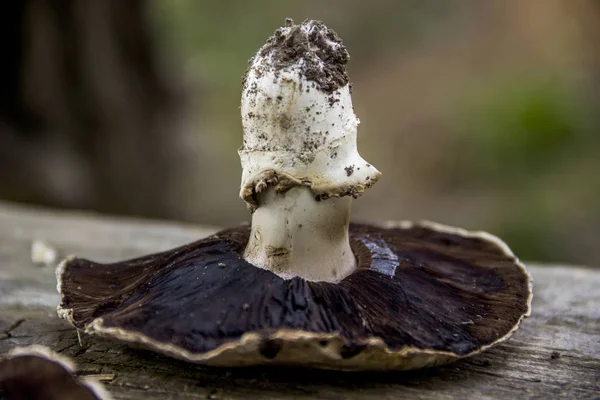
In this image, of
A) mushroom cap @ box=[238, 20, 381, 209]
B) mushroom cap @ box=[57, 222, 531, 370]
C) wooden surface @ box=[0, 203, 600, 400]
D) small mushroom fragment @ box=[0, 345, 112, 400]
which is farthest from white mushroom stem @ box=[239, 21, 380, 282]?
small mushroom fragment @ box=[0, 345, 112, 400]

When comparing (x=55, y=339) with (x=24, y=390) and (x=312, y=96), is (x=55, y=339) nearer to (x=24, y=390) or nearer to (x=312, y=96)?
(x=24, y=390)

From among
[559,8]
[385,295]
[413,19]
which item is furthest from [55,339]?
[413,19]

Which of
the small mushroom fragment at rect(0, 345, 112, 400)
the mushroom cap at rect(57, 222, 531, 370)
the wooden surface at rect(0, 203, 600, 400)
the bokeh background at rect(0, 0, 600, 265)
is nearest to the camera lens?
the small mushroom fragment at rect(0, 345, 112, 400)

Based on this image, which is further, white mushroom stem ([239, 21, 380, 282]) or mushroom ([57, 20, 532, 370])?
white mushroom stem ([239, 21, 380, 282])

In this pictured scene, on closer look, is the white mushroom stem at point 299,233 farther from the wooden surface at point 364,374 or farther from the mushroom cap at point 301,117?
the wooden surface at point 364,374

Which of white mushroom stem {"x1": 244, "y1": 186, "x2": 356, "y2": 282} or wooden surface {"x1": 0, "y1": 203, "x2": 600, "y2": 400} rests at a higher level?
white mushroom stem {"x1": 244, "y1": 186, "x2": 356, "y2": 282}

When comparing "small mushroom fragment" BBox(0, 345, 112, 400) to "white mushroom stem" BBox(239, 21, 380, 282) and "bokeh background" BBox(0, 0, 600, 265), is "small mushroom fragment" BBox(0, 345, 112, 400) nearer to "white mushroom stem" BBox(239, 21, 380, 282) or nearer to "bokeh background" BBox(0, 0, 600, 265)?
"white mushroom stem" BBox(239, 21, 380, 282)
